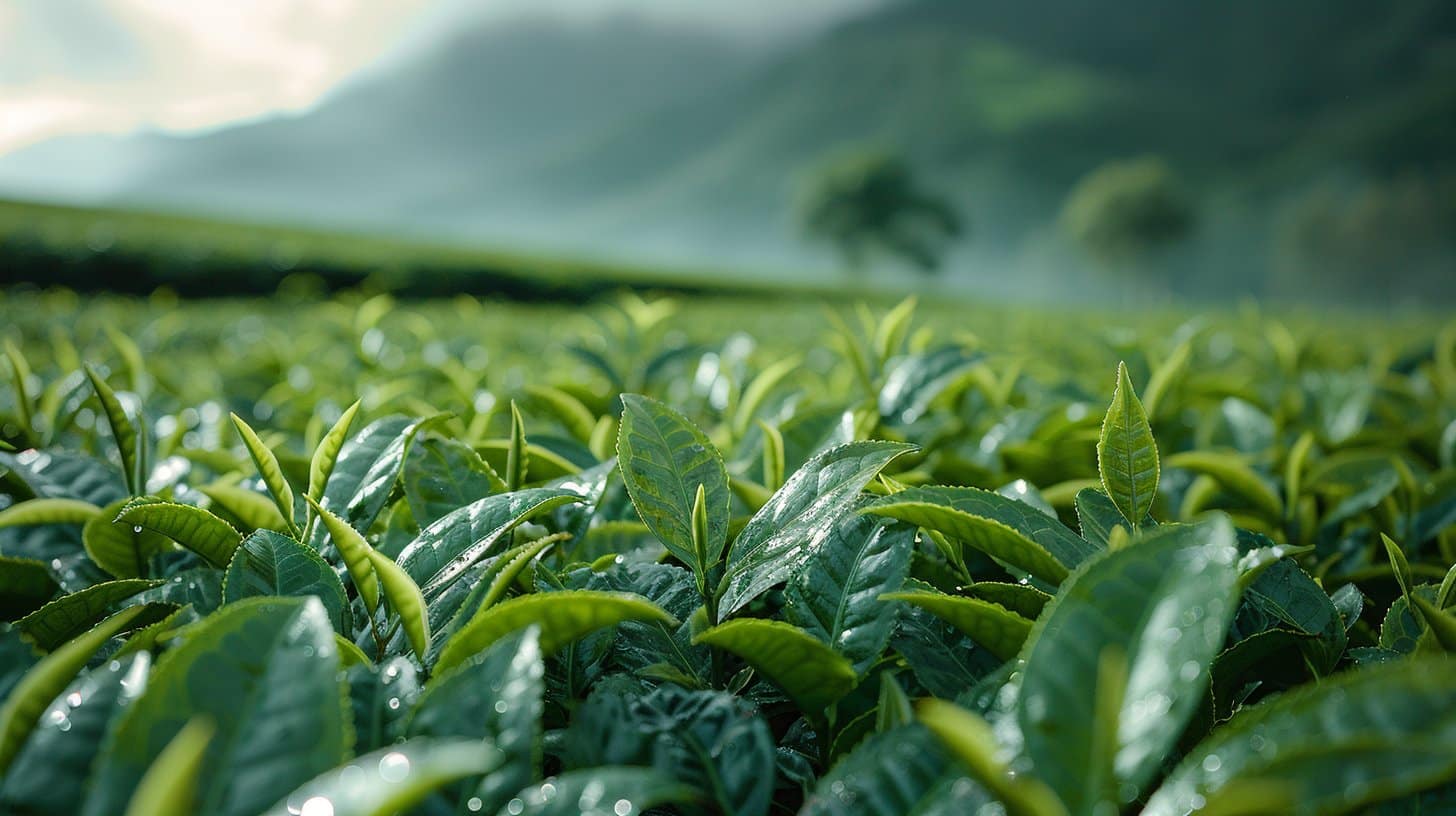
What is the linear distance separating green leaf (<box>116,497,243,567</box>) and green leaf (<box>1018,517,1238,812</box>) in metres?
0.79

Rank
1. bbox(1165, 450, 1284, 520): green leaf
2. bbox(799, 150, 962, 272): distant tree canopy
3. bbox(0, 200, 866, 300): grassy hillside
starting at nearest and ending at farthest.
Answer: bbox(1165, 450, 1284, 520): green leaf
bbox(0, 200, 866, 300): grassy hillside
bbox(799, 150, 962, 272): distant tree canopy

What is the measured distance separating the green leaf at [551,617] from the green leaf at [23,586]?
0.64 m

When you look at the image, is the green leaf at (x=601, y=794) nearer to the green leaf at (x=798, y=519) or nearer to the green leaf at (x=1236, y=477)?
the green leaf at (x=798, y=519)

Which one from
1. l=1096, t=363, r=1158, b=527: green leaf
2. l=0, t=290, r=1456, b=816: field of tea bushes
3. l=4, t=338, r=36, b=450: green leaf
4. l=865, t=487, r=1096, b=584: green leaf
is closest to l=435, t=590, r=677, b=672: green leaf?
l=0, t=290, r=1456, b=816: field of tea bushes

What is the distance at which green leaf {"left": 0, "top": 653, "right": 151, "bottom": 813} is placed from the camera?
1.89 feet

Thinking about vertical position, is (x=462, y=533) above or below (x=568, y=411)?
above

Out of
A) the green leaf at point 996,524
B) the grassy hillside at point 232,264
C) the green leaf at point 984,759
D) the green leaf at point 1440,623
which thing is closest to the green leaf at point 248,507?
the green leaf at point 996,524

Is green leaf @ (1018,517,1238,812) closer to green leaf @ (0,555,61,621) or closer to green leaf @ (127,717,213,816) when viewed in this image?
green leaf @ (127,717,213,816)

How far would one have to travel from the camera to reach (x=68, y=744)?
1.92 feet

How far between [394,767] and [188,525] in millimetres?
554

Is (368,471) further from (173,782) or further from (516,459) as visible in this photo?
(173,782)

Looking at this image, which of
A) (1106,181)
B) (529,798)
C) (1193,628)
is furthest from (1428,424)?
(1106,181)

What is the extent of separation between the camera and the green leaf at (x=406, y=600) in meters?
0.73

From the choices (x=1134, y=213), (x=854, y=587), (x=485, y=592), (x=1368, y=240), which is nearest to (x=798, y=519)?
(x=854, y=587)
